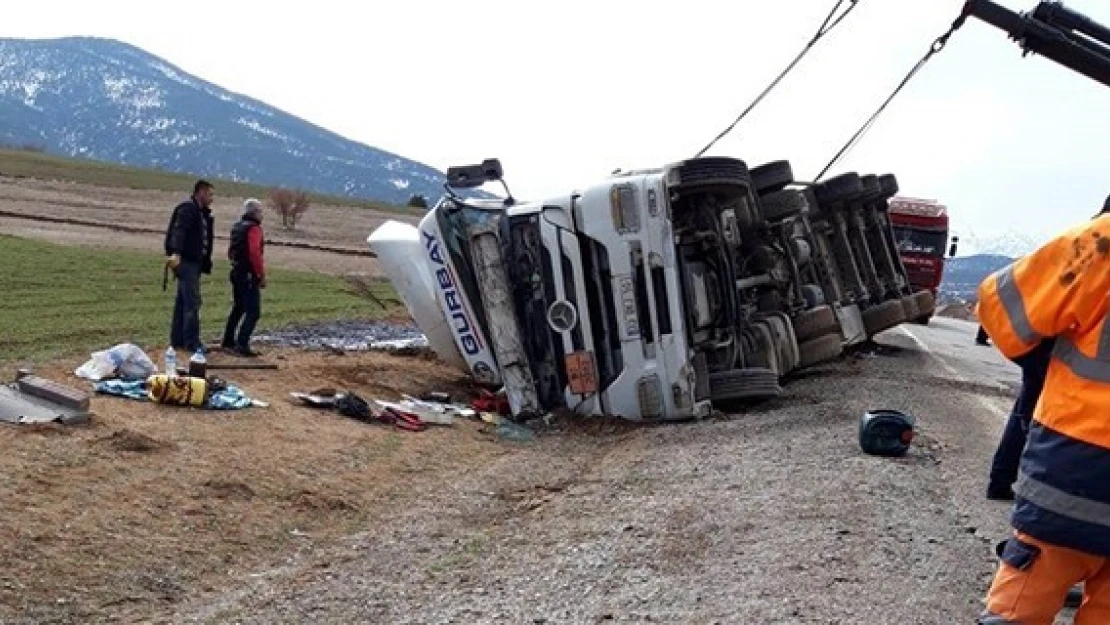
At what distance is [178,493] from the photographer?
6824mm

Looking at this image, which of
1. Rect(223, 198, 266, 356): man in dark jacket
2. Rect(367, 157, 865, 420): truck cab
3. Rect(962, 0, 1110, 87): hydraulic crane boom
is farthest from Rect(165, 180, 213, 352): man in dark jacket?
Rect(962, 0, 1110, 87): hydraulic crane boom

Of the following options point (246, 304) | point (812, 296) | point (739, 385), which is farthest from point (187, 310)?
point (812, 296)

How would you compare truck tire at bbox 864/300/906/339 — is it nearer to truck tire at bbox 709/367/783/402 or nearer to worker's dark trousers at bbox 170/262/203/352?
truck tire at bbox 709/367/783/402

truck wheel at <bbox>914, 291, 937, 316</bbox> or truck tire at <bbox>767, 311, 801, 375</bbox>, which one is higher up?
truck tire at <bbox>767, 311, 801, 375</bbox>

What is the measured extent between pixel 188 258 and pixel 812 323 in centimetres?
566

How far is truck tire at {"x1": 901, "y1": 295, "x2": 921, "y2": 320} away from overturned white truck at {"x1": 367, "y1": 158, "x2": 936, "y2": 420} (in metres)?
4.00

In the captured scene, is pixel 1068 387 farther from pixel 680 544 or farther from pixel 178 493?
pixel 178 493

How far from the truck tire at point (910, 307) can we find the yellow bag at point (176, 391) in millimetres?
9020

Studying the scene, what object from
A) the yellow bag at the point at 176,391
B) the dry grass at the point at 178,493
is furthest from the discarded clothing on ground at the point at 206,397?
the dry grass at the point at 178,493

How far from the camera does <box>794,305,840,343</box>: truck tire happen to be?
38.4ft

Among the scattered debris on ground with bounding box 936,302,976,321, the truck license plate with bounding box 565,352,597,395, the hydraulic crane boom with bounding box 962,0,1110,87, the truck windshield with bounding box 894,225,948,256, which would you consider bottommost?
the scattered debris on ground with bounding box 936,302,976,321

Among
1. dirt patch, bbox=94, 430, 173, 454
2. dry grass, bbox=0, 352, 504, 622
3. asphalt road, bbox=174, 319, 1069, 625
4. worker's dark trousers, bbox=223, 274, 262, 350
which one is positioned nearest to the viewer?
asphalt road, bbox=174, 319, 1069, 625

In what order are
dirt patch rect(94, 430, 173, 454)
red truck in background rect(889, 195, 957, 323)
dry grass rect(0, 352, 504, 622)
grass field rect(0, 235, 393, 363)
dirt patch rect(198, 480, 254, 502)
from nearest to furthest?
dry grass rect(0, 352, 504, 622)
dirt patch rect(198, 480, 254, 502)
dirt patch rect(94, 430, 173, 454)
grass field rect(0, 235, 393, 363)
red truck in background rect(889, 195, 957, 323)

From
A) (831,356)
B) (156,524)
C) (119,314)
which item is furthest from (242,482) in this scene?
(119,314)
